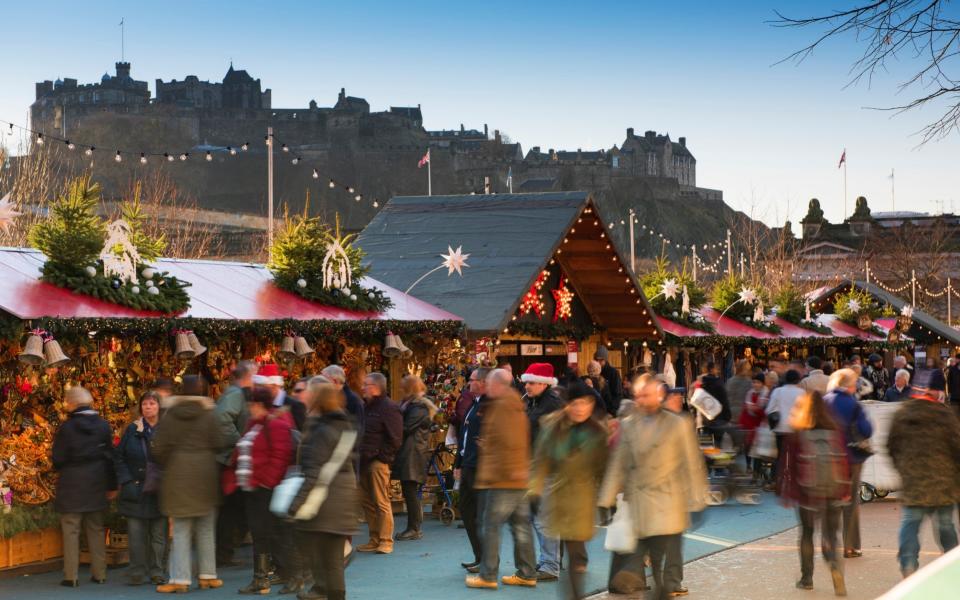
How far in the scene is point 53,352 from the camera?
11.6 m

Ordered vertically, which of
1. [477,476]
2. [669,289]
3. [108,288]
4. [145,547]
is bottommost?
[145,547]

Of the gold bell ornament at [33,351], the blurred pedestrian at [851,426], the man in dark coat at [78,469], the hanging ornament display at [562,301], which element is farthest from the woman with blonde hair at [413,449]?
the hanging ornament display at [562,301]

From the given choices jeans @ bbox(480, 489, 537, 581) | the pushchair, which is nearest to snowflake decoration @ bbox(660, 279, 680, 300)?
the pushchair

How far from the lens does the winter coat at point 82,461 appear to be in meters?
10.6

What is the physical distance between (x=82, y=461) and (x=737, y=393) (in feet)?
30.0

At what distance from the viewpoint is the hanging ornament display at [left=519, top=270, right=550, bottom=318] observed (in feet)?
67.6

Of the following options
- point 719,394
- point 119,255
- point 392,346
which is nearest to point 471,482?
point 119,255

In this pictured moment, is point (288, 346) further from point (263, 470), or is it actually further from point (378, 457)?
point (263, 470)

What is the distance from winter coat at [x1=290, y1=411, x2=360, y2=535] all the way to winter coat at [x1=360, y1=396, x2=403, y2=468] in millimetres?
3878

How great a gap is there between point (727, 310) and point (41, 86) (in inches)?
4236

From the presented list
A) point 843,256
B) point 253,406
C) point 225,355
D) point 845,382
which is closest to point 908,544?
point 845,382

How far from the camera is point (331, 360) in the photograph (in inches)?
650

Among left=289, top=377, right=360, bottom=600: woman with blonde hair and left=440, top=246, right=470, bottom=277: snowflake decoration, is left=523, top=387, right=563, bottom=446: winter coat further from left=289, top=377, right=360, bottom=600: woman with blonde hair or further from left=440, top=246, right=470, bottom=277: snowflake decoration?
left=440, top=246, right=470, bottom=277: snowflake decoration

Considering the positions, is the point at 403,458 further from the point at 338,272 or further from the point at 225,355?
the point at 338,272
